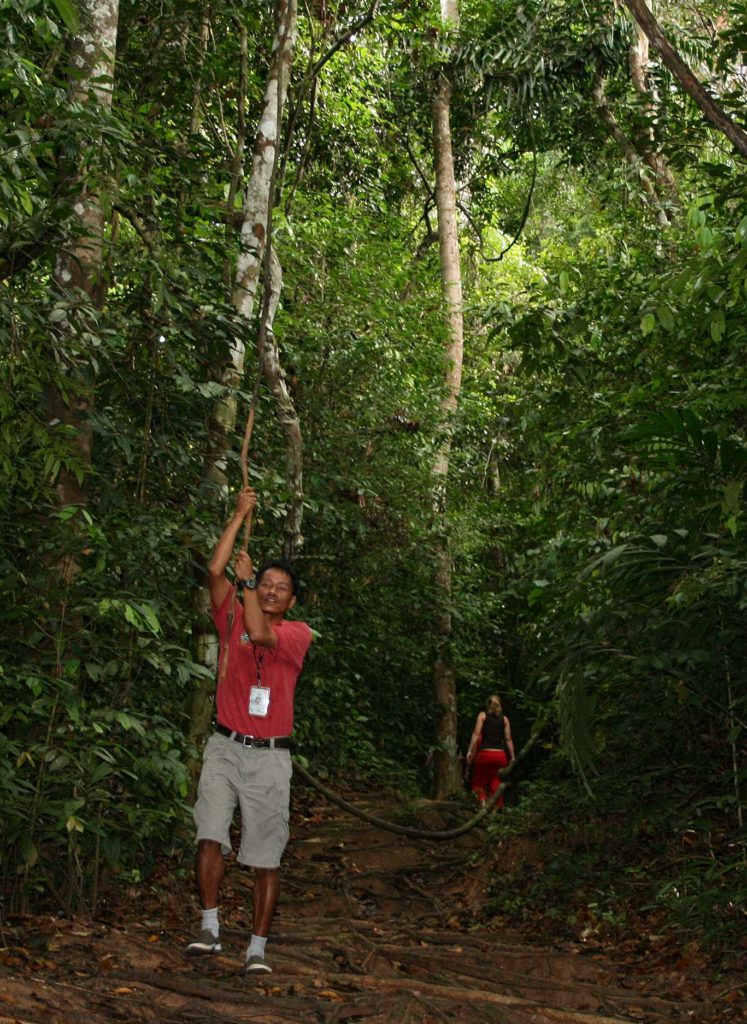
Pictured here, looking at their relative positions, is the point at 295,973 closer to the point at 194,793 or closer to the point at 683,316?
the point at 194,793

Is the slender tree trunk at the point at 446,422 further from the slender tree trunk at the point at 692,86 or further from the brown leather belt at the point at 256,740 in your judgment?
the slender tree trunk at the point at 692,86

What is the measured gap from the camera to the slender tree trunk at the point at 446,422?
48.7 ft

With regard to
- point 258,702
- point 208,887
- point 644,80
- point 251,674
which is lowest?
point 208,887

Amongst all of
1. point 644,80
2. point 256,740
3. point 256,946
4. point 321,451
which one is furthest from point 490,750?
point 644,80

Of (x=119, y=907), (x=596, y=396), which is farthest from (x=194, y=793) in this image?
(x=596, y=396)

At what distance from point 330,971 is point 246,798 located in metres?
1.00

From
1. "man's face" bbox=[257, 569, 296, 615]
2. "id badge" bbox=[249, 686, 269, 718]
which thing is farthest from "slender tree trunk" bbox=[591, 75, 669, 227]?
"id badge" bbox=[249, 686, 269, 718]

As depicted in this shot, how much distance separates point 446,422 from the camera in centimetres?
1533

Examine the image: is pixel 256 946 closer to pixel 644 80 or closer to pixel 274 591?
pixel 274 591

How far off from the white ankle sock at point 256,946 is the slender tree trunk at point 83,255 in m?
2.10

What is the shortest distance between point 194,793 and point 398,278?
26.6 feet

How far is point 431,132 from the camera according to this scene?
1828 cm

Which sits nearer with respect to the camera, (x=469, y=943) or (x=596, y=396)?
(x=469, y=943)

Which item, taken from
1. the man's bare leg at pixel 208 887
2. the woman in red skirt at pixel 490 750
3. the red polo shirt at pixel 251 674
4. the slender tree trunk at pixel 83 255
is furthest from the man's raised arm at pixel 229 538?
the woman in red skirt at pixel 490 750
